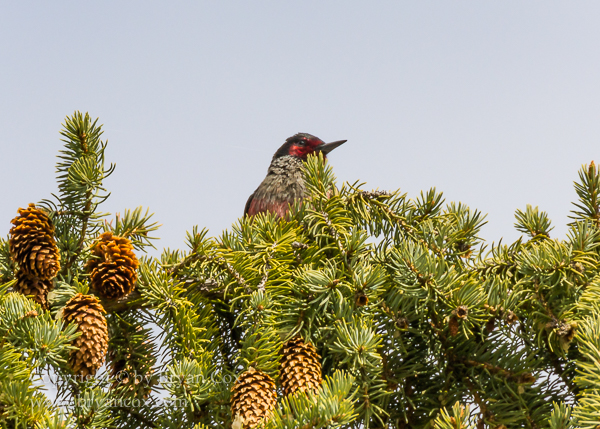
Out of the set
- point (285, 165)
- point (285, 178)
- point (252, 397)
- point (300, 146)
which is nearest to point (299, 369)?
point (252, 397)

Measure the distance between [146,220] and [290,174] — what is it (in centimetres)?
260

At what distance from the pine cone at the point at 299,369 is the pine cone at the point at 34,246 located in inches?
27.1

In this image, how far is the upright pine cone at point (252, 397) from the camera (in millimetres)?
1183

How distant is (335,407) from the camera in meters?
1.08

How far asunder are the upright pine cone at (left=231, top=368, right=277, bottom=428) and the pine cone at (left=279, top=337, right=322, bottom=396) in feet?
0.14

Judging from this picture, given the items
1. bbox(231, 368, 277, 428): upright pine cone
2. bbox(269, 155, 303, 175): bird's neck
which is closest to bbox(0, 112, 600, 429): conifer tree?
bbox(231, 368, 277, 428): upright pine cone

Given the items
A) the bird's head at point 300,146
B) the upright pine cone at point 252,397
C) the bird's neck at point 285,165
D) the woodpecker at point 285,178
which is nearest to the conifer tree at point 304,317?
the upright pine cone at point 252,397

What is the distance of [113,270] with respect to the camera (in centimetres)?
149

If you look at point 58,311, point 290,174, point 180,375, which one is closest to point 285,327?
point 180,375

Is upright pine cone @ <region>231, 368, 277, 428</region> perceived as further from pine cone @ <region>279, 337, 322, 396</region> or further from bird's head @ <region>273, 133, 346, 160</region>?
bird's head @ <region>273, 133, 346, 160</region>

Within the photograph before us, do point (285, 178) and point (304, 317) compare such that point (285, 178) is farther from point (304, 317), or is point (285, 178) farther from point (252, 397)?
point (252, 397)

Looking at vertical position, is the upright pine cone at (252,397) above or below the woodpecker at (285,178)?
below

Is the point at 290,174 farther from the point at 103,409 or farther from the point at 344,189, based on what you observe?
the point at 103,409

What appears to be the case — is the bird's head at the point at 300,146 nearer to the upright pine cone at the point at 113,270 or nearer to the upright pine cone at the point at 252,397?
the upright pine cone at the point at 113,270
